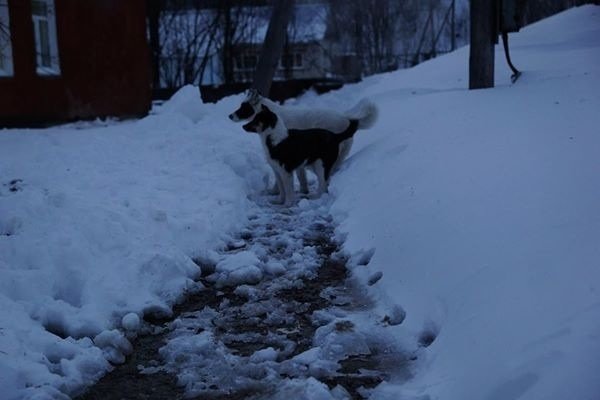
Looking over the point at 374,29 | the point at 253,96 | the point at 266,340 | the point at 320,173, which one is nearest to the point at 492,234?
the point at 266,340

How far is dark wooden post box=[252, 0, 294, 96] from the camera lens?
16188 millimetres

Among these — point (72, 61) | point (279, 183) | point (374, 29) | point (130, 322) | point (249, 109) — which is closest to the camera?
point (130, 322)

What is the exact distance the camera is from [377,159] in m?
8.87

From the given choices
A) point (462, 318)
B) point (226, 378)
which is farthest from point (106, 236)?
point (462, 318)

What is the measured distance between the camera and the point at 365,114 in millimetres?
10000

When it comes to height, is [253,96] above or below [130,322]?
above

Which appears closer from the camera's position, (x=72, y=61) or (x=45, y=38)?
(x=45, y=38)

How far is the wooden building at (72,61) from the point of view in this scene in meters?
14.6

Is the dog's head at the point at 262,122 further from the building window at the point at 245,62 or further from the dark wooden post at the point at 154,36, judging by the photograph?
the building window at the point at 245,62

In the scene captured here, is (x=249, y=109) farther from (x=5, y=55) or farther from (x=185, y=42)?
(x=185, y=42)

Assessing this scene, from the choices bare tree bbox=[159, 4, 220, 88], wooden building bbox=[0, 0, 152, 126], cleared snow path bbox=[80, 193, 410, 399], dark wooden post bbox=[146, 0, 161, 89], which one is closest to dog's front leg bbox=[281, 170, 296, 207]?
cleared snow path bbox=[80, 193, 410, 399]

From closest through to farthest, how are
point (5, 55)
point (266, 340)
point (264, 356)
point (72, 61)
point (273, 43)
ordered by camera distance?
1. point (264, 356)
2. point (266, 340)
3. point (5, 55)
4. point (72, 61)
5. point (273, 43)

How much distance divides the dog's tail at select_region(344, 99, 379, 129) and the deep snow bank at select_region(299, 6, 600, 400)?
0.34 meters

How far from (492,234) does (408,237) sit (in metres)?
1.09
